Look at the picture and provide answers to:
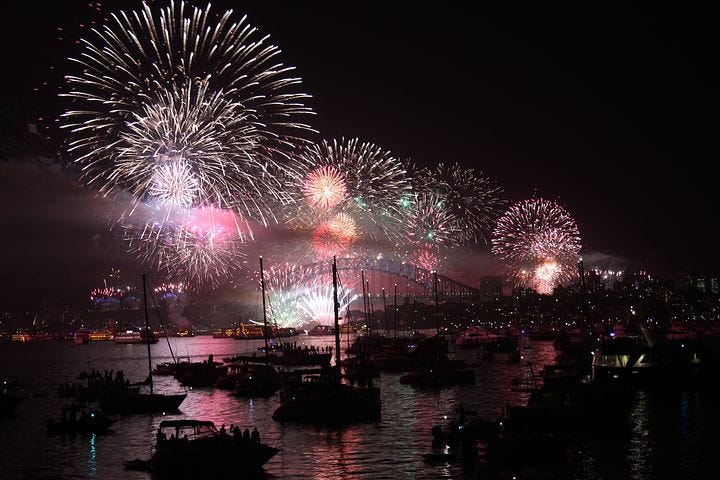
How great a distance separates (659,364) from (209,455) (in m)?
41.4

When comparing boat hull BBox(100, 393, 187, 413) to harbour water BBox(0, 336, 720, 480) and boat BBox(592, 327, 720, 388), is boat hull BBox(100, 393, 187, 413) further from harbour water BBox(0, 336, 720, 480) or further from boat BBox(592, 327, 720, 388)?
boat BBox(592, 327, 720, 388)

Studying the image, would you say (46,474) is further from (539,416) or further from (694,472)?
(694,472)

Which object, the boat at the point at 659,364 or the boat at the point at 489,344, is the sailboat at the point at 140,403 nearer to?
the boat at the point at 659,364

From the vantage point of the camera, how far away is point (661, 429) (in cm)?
4519

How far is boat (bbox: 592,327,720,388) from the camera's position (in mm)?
63812

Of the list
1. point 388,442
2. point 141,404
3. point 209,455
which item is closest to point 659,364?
point 388,442

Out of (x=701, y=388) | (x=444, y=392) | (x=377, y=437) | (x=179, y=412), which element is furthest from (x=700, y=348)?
(x=179, y=412)

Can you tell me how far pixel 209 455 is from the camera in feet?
110

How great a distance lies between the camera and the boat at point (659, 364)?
209 feet

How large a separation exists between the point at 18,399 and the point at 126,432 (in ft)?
52.1

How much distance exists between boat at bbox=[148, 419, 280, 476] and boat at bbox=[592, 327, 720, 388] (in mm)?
35268

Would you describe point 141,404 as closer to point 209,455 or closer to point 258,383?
point 258,383

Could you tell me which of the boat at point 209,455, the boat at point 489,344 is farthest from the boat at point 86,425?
the boat at point 489,344

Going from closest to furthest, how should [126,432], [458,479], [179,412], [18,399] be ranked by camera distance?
1. [458,479]
2. [126,432]
3. [179,412]
4. [18,399]
